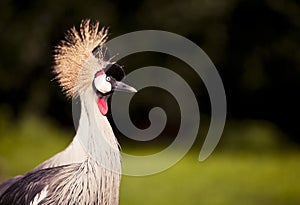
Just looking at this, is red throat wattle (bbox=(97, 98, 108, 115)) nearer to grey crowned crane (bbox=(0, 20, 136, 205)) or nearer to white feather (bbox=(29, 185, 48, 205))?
grey crowned crane (bbox=(0, 20, 136, 205))

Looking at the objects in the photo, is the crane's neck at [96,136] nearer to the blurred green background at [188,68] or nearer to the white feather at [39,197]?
the white feather at [39,197]

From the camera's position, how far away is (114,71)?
3.03 meters

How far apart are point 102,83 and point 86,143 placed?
198mm

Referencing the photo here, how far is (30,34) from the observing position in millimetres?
7605

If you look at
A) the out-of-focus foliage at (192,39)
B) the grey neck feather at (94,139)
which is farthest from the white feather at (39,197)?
the out-of-focus foliage at (192,39)

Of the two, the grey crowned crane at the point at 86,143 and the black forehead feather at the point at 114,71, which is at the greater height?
the black forehead feather at the point at 114,71

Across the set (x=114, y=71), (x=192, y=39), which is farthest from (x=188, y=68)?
(x=114, y=71)

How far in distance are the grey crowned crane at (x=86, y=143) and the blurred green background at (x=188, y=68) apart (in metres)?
3.92

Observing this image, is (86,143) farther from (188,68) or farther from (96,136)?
(188,68)

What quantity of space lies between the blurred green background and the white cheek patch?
13.1 feet

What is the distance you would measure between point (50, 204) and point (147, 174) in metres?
3.23

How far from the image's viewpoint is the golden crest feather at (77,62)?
3025 millimetres

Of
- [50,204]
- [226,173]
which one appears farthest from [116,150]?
[226,173]

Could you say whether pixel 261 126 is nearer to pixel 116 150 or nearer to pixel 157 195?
pixel 157 195
